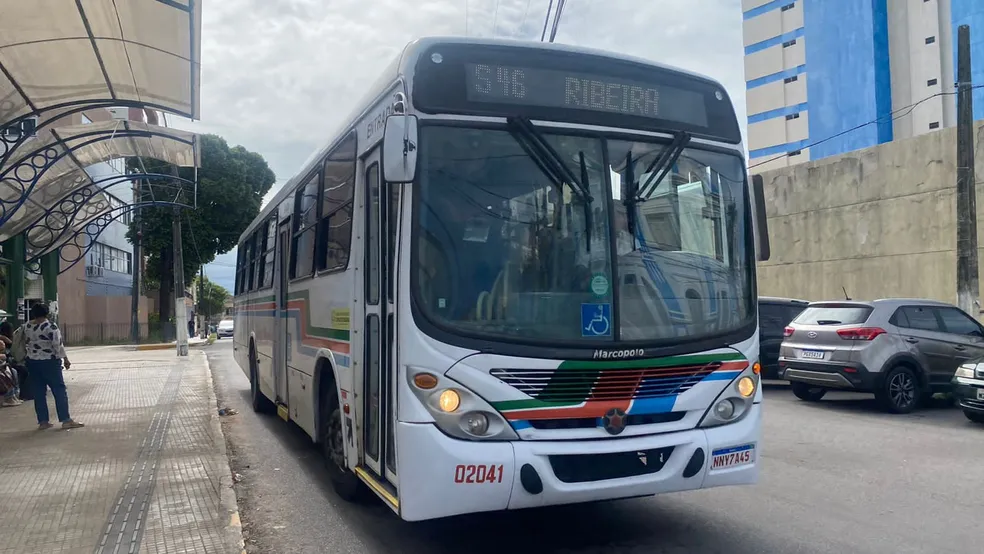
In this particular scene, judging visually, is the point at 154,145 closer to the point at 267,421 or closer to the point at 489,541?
the point at 267,421

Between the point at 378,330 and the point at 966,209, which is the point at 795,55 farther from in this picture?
the point at 378,330

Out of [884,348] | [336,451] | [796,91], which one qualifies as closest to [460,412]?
[336,451]

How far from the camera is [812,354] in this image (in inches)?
473

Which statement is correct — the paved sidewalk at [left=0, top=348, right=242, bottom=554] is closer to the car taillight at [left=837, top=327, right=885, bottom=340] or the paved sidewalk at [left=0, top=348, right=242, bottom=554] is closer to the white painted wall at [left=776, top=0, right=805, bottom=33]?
the car taillight at [left=837, top=327, right=885, bottom=340]

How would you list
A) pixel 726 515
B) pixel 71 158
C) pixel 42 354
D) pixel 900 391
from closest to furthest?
pixel 726 515 < pixel 42 354 < pixel 900 391 < pixel 71 158

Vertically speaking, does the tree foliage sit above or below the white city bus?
above

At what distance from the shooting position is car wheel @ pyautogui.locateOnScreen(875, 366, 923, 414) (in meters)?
11.4

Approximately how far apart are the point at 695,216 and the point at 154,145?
12.5 metres

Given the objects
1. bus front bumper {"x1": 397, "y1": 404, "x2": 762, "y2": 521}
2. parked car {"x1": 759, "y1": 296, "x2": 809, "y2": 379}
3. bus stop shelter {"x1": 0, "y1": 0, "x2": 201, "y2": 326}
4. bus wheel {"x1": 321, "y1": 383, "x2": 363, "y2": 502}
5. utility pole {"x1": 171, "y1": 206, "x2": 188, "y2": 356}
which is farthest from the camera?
utility pole {"x1": 171, "y1": 206, "x2": 188, "y2": 356}

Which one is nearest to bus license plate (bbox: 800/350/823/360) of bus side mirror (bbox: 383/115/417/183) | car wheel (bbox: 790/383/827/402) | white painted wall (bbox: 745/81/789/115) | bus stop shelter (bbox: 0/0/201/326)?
car wheel (bbox: 790/383/827/402)

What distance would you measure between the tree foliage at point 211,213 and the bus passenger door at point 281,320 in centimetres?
3261

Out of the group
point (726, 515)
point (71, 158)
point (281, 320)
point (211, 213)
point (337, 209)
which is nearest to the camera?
point (726, 515)

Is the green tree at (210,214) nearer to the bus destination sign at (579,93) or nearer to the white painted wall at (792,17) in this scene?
the white painted wall at (792,17)

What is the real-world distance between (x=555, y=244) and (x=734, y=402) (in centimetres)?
162
